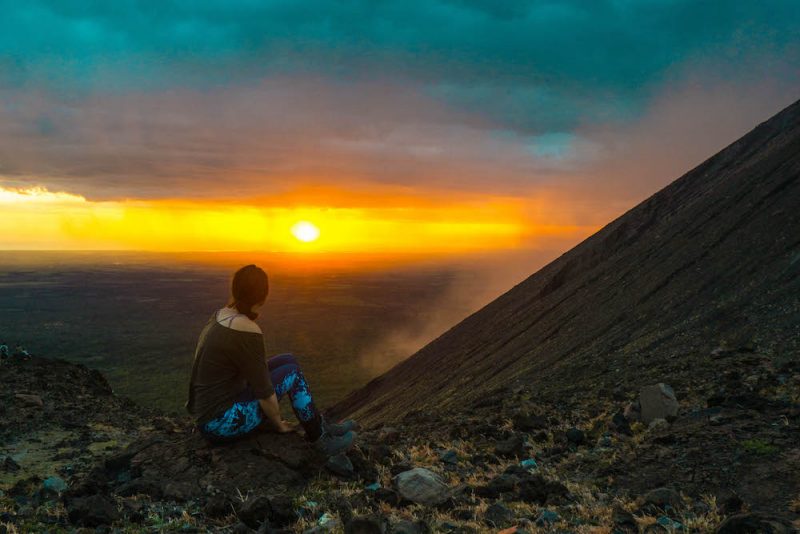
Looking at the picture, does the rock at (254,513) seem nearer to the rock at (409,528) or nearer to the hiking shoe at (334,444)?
the rock at (409,528)

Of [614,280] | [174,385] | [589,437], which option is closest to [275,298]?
[174,385]

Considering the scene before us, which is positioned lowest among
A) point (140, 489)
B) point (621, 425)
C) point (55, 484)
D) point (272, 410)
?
point (621, 425)

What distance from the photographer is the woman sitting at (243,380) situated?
6.54m

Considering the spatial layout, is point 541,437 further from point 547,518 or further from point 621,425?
point 547,518

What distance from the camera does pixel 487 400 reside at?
1270 centimetres

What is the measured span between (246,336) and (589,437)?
208 inches

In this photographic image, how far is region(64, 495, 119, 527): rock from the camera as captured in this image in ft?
18.9

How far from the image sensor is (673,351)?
12.9 m

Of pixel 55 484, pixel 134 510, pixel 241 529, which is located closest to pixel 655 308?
pixel 241 529

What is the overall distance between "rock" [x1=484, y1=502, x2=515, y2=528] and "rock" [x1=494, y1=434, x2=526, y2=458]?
2.21 m

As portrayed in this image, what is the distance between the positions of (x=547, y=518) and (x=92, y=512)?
456 centimetres

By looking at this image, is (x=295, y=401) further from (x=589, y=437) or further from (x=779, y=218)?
(x=779, y=218)

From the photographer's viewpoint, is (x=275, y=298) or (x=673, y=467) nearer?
(x=673, y=467)

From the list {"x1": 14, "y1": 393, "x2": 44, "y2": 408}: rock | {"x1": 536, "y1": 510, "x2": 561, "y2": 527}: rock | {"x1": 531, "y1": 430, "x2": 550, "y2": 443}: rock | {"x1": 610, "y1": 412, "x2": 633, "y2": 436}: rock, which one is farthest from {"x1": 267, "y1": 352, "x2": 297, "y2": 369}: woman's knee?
{"x1": 14, "y1": 393, "x2": 44, "y2": 408}: rock
